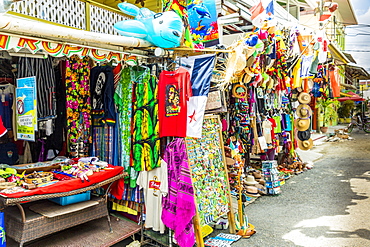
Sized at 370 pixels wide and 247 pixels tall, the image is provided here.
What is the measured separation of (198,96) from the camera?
416 cm

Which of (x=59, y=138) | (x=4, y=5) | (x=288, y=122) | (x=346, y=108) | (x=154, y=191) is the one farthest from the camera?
(x=346, y=108)

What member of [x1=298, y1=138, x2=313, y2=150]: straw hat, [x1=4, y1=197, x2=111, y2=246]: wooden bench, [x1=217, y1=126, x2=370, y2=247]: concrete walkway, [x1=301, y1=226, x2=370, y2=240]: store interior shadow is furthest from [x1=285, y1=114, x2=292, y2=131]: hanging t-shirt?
[x1=4, y1=197, x2=111, y2=246]: wooden bench

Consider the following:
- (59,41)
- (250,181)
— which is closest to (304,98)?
(250,181)

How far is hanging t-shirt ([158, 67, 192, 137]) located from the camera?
13.1 ft

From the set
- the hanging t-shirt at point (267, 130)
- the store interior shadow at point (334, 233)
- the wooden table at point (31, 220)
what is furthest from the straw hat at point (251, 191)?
the wooden table at point (31, 220)

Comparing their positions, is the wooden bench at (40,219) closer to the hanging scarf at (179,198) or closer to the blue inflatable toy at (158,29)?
the hanging scarf at (179,198)

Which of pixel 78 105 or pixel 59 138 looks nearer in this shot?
pixel 78 105

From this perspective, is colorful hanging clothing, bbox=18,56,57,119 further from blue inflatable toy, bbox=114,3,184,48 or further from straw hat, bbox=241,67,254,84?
straw hat, bbox=241,67,254,84

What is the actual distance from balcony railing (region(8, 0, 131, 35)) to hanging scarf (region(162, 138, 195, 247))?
14.4ft

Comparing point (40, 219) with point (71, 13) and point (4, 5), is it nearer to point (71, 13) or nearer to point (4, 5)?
point (4, 5)

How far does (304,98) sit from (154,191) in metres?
5.62

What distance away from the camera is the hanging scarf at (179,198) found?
3.83 metres

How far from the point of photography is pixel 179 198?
12.9 feet

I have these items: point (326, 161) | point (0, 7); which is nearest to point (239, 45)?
point (0, 7)
